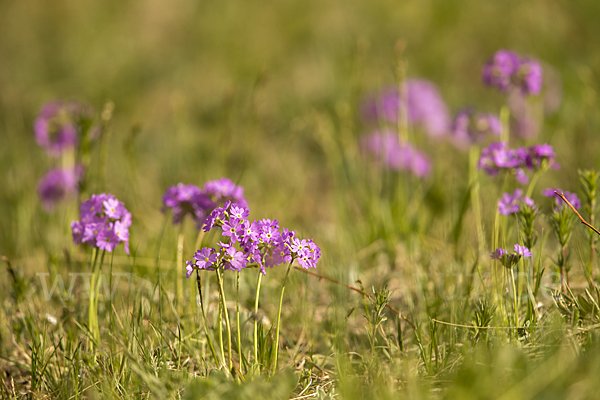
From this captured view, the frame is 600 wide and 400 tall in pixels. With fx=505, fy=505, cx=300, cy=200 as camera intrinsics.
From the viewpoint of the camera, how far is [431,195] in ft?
12.5

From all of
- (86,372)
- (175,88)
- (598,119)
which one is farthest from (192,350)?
(175,88)

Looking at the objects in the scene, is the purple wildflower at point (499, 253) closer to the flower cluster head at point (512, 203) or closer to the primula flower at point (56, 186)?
the flower cluster head at point (512, 203)

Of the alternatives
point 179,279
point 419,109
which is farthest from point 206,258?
point 419,109

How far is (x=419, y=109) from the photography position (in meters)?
4.84

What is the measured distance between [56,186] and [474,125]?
9.69ft

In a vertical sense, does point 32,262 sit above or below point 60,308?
above

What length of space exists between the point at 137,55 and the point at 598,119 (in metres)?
6.35

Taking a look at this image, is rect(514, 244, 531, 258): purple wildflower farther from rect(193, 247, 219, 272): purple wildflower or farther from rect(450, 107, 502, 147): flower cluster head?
rect(450, 107, 502, 147): flower cluster head

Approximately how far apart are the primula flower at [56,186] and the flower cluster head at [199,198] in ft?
5.24

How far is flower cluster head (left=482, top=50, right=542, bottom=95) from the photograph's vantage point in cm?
305

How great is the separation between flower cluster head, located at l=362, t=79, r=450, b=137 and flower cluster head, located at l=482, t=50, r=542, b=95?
1.59 meters

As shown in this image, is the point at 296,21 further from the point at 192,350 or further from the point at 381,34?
the point at 192,350

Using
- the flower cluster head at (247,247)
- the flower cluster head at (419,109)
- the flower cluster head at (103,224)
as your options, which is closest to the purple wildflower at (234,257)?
the flower cluster head at (247,247)

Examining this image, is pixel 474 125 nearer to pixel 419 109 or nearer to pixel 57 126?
pixel 419 109
